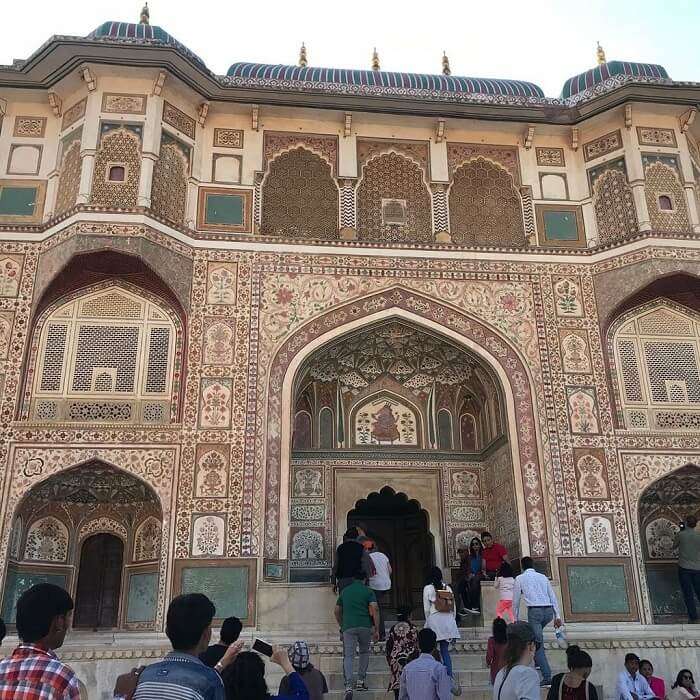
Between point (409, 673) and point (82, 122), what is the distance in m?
9.72

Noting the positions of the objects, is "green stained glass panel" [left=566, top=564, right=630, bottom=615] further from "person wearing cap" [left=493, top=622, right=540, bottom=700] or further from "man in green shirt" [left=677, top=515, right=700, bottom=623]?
"person wearing cap" [left=493, top=622, right=540, bottom=700]

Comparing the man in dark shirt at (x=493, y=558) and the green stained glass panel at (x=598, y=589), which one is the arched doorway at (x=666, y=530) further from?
the man in dark shirt at (x=493, y=558)

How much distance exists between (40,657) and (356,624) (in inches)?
197

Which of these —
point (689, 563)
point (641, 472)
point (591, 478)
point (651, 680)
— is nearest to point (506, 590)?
point (651, 680)

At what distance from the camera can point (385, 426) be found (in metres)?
12.7

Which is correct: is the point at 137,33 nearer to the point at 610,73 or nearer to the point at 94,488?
the point at 94,488

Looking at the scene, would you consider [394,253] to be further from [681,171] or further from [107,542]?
[107,542]

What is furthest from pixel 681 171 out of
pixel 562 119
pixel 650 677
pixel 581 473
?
pixel 650 677

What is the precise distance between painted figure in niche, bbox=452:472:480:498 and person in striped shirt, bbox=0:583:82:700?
32.9 feet

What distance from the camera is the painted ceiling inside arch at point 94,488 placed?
10.3 meters

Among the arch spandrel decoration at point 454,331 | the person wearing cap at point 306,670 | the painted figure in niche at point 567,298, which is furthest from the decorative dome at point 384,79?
the person wearing cap at point 306,670

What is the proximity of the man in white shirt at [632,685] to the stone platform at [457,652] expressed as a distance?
1.25 m

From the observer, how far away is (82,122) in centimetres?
1160

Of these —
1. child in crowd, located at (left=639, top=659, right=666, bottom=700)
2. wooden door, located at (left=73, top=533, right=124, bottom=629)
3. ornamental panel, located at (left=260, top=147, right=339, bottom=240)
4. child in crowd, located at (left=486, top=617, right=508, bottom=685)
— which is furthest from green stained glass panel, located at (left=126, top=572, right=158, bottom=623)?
child in crowd, located at (left=639, top=659, right=666, bottom=700)
